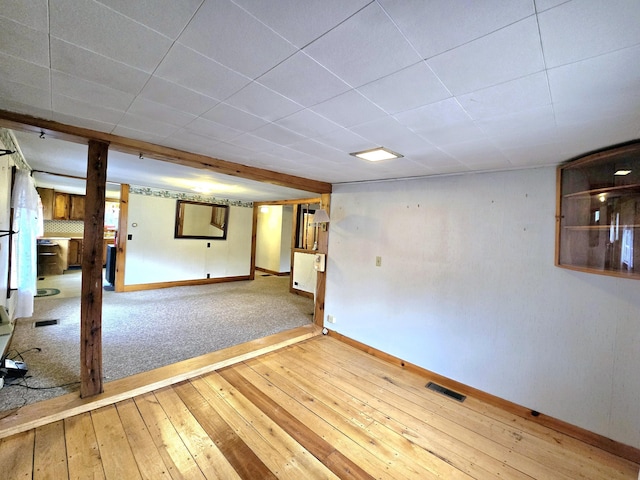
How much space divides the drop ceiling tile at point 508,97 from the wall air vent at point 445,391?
102 inches

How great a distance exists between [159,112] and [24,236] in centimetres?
293

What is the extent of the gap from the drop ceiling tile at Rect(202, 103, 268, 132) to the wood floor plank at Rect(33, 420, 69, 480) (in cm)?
236

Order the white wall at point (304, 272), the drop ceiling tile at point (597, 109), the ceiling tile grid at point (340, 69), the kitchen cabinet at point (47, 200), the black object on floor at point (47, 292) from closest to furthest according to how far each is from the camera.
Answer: the ceiling tile grid at point (340, 69) → the drop ceiling tile at point (597, 109) → the black object on floor at point (47, 292) → the white wall at point (304, 272) → the kitchen cabinet at point (47, 200)

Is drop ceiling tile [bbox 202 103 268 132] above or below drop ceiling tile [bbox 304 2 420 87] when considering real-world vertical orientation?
above

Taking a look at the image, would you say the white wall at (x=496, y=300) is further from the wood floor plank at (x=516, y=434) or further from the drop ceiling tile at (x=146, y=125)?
the drop ceiling tile at (x=146, y=125)

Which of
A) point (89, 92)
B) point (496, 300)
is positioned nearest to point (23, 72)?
point (89, 92)

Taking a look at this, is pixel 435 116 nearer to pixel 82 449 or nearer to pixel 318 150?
pixel 318 150

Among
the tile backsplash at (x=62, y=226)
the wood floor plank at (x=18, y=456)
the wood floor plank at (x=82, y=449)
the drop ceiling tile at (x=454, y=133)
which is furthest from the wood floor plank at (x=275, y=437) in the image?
the tile backsplash at (x=62, y=226)

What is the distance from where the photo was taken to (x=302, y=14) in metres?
0.90

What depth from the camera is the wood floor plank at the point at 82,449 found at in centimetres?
164

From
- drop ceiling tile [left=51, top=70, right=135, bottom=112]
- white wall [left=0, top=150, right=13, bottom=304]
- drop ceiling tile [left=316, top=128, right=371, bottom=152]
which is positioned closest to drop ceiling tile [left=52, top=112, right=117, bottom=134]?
drop ceiling tile [left=51, top=70, right=135, bottom=112]

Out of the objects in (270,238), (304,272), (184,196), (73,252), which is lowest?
(304,272)

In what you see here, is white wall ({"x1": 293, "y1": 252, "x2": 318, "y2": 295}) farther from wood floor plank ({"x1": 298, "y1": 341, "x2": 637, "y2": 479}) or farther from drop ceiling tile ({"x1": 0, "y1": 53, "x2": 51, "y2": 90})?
drop ceiling tile ({"x1": 0, "y1": 53, "x2": 51, "y2": 90})

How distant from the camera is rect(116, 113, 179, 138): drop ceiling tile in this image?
1.88m
